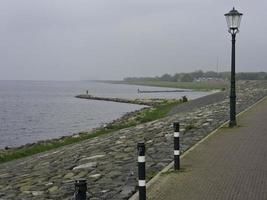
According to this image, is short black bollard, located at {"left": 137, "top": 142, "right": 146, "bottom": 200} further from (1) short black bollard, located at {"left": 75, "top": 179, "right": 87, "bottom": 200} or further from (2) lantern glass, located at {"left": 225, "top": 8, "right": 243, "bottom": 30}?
(2) lantern glass, located at {"left": 225, "top": 8, "right": 243, "bottom": 30}

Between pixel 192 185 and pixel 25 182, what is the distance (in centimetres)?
472

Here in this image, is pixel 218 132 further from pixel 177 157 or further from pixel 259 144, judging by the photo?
pixel 177 157

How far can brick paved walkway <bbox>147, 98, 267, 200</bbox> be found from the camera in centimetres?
816

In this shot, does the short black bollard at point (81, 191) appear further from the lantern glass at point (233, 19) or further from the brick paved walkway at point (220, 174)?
the lantern glass at point (233, 19)

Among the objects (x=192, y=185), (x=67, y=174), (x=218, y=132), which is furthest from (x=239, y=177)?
(x=218, y=132)

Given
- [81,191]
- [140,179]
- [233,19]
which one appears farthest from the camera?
[233,19]

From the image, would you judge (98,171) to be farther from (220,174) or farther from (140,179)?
(140,179)

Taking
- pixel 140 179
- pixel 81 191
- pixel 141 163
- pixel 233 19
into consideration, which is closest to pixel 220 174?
pixel 140 179

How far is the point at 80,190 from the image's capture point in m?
5.14

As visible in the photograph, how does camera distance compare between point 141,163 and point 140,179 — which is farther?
point 140,179

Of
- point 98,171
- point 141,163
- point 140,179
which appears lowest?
point 98,171

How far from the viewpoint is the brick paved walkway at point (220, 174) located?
816 cm

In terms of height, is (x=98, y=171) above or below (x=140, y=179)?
below

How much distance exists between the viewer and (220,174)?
972 centimetres
